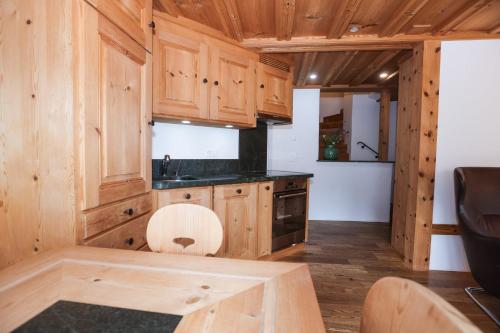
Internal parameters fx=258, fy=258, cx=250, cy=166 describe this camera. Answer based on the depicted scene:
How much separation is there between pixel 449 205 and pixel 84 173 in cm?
317

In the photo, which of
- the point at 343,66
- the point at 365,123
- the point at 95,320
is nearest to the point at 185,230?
the point at 95,320

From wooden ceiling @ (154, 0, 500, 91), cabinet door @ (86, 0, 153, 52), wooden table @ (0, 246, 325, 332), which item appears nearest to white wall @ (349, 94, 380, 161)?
wooden ceiling @ (154, 0, 500, 91)

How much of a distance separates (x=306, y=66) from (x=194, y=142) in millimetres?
2069

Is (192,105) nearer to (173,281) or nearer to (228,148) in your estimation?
(228,148)

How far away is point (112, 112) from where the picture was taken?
139 cm

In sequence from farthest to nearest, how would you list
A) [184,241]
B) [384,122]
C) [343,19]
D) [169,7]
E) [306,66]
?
[384,122]
[306,66]
[343,19]
[169,7]
[184,241]

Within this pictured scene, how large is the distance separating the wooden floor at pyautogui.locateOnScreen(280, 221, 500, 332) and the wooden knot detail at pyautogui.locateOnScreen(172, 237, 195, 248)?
3.96 ft

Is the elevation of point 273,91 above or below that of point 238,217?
above

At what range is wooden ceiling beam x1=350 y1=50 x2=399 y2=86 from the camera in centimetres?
333

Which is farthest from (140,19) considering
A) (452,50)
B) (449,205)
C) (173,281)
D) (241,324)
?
(449,205)

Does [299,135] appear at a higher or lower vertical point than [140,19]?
lower

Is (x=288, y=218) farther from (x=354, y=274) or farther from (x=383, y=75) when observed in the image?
(x=383, y=75)

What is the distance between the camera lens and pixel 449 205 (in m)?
2.63

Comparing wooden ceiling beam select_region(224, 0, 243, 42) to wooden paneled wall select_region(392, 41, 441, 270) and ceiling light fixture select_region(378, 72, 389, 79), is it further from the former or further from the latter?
ceiling light fixture select_region(378, 72, 389, 79)
